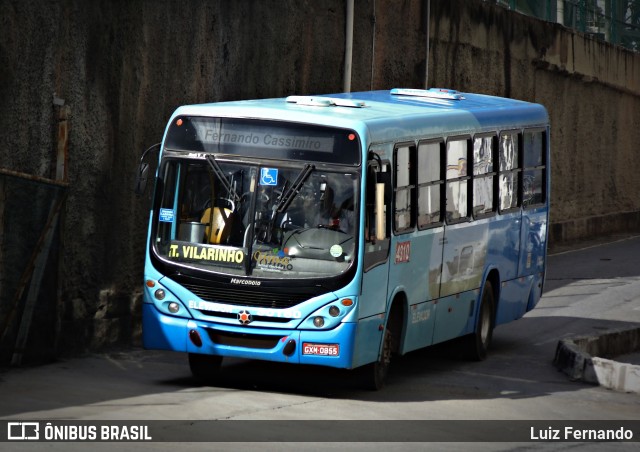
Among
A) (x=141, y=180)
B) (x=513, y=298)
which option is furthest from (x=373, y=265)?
(x=513, y=298)

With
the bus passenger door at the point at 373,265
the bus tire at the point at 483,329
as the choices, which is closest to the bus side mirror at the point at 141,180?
the bus passenger door at the point at 373,265

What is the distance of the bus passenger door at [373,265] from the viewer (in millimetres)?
13336

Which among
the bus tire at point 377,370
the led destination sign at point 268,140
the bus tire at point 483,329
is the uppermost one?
the led destination sign at point 268,140

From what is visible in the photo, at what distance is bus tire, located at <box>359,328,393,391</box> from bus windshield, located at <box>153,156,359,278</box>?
3.91 ft

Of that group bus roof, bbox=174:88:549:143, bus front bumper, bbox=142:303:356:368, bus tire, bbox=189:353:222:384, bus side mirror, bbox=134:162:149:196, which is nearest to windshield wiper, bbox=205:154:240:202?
bus roof, bbox=174:88:549:143

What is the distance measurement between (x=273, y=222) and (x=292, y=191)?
0.33 metres

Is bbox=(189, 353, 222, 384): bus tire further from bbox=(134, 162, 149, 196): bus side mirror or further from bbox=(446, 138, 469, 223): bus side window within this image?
bbox=(446, 138, 469, 223): bus side window

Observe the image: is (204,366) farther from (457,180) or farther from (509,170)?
(509,170)

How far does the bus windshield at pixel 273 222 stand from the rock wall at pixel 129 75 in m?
2.24

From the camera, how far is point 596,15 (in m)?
36.9

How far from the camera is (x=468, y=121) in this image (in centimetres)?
1644

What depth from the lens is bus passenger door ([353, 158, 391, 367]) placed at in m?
13.3

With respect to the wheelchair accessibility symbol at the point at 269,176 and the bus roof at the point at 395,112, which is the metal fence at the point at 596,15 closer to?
the bus roof at the point at 395,112

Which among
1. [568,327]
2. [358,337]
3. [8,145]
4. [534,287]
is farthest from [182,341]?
[568,327]
